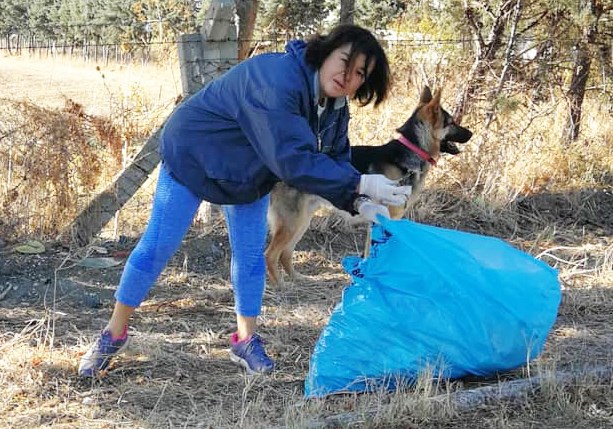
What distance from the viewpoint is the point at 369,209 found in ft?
9.48

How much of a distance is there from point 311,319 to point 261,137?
5.90 ft

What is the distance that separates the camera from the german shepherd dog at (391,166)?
5.45m

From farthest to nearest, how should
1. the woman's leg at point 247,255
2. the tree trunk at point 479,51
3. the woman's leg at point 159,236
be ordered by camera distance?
the tree trunk at point 479,51 < the woman's leg at point 247,255 < the woman's leg at point 159,236

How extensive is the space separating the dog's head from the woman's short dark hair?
10.2 feet

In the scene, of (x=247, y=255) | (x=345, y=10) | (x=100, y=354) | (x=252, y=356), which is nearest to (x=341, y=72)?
(x=247, y=255)

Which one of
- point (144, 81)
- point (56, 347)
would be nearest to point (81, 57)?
point (144, 81)

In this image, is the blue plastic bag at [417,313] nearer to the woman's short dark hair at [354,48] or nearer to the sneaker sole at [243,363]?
the sneaker sole at [243,363]

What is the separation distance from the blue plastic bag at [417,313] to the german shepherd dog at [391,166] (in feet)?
7.40

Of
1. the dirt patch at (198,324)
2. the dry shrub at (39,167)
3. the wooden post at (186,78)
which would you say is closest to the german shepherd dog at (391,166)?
the dirt patch at (198,324)

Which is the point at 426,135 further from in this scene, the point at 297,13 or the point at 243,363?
the point at 297,13

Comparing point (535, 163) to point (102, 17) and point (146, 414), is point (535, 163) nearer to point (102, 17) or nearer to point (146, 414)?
point (146, 414)

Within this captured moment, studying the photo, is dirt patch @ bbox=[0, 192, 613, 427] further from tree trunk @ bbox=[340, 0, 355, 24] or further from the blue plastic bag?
tree trunk @ bbox=[340, 0, 355, 24]

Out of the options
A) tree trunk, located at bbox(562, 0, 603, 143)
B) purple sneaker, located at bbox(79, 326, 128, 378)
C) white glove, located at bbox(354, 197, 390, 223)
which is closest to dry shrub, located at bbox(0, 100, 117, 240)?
purple sneaker, located at bbox(79, 326, 128, 378)

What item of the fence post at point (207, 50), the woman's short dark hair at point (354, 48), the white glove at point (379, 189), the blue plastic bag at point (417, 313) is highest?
the woman's short dark hair at point (354, 48)
